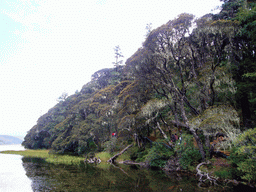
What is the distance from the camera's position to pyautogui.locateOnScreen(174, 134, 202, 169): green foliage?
14766 mm

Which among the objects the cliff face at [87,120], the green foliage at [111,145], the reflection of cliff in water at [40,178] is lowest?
the reflection of cliff in water at [40,178]

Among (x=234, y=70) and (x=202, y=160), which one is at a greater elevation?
(x=234, y=70)

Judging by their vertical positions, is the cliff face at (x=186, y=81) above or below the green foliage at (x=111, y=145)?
above

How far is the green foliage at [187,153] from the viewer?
1477 cm

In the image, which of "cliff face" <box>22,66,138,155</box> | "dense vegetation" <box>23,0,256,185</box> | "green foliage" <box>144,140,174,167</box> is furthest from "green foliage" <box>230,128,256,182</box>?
"cliff face" <box>22,66,138,155</box>

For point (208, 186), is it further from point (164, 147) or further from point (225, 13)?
point (225, 13)

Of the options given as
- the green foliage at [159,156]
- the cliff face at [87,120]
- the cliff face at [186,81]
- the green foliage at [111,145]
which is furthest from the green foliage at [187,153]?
the cliff face at [87,120]

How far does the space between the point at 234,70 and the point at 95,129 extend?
75.4 feet

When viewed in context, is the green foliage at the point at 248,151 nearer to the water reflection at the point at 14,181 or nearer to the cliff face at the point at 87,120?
the water reflection at the point at 14,181

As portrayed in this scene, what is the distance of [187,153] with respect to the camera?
15133mm

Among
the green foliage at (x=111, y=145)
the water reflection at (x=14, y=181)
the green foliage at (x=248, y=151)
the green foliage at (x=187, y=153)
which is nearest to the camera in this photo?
the green foliage at (x=248, y=151)

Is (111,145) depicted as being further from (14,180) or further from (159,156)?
(14,180)

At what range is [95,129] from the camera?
2950cm

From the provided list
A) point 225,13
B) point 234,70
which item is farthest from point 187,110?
point 225,13
